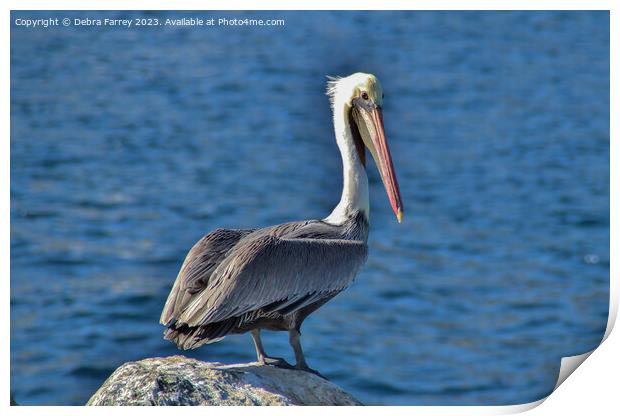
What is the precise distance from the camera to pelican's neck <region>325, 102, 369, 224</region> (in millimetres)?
5652

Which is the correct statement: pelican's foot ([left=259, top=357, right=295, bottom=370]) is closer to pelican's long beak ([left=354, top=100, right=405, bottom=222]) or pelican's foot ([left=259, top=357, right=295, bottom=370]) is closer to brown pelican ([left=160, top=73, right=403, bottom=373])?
brown pelican ([left=160, top=73, right=403, bottom=373])

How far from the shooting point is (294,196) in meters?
11.4

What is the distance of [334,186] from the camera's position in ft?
30.5

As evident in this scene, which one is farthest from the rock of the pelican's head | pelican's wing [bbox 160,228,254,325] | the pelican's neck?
the pelican's head

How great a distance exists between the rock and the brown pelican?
129 millimetres

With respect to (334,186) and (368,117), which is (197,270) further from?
(334,186)

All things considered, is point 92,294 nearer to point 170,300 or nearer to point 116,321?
point 116,321

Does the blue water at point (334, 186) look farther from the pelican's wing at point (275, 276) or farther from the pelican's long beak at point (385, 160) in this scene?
the pelican's wing at point (275, 276)

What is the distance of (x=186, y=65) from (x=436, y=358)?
430 centimetres

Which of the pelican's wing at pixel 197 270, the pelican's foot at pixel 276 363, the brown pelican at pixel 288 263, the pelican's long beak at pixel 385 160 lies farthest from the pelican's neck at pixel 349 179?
the pelican's foot at pixel 276 363
